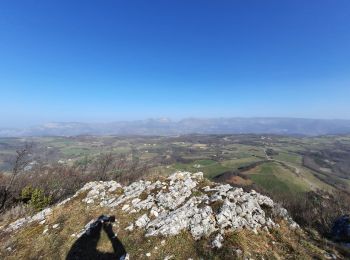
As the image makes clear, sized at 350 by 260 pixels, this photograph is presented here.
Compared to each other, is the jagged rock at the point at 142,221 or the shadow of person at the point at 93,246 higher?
the jagged rock at the point at 142,221

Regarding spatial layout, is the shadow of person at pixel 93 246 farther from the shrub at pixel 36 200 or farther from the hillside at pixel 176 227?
the shrub at pixel 36 200

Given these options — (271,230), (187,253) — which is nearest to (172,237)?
(187,253)

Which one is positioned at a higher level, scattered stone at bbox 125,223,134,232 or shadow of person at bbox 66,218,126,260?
scattered stone at bbox 125,223,134,232

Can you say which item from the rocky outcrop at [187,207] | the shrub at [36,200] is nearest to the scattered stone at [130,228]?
the rocky outcrop at [187,207]

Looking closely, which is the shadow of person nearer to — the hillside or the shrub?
the hillside

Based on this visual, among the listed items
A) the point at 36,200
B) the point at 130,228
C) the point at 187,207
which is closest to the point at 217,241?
the point at 187,207

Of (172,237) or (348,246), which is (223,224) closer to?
(172,237)

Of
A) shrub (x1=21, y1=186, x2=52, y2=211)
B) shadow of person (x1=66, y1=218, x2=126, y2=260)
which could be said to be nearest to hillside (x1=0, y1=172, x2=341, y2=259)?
shadow of person (x1=66, y1=218, x2=126, y2=260)

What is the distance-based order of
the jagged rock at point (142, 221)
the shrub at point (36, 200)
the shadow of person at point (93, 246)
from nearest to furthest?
the shadow of person at point (93, 246) → the jagged rock at point (142, 221) → the shrub at point (36, 200)
